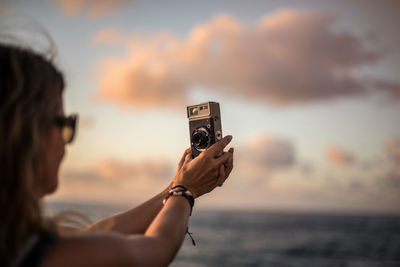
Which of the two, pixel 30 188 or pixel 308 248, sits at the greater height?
pixel 30 188

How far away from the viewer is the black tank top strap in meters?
1.14

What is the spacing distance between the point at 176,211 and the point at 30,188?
2.03 ft

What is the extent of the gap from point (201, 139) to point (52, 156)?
1.51 metres

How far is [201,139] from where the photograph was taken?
2.73 metres

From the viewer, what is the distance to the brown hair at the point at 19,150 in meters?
1.18

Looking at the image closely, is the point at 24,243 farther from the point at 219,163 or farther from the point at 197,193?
the point at 219,163

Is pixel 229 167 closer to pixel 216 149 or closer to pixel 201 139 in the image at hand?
pixel 216 149

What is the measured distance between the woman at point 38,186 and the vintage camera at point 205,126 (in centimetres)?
130

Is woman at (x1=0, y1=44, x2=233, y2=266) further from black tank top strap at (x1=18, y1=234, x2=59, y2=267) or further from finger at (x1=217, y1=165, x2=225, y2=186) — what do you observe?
finger at (x1=217, y1=165, x2=225, y2=186)

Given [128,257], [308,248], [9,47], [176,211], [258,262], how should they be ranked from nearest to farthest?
[128,257], [9,47], [176,211], [258,262], [308,248]

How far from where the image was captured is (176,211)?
149 cm

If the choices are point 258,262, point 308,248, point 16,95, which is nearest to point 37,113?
point 16,95

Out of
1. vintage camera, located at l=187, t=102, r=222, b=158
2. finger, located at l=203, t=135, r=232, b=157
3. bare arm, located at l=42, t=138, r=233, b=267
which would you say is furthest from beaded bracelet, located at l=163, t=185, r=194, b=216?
vintage camera, located at l=187, t=102, r=222, b=158

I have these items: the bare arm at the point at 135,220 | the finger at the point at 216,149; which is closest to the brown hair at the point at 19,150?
the bare arm at the point at 135,220
